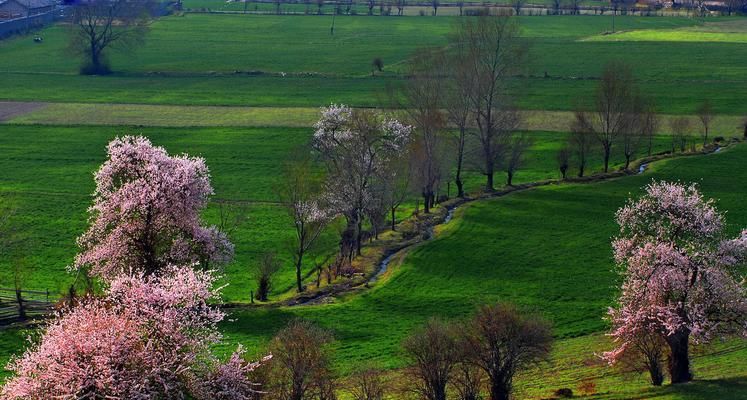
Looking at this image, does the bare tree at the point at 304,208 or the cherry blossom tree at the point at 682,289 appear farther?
the bare tree at the point at 304,208

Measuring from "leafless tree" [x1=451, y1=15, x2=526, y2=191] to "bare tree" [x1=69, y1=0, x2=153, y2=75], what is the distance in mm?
77745

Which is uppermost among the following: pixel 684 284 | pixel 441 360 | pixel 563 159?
pixel 684 284

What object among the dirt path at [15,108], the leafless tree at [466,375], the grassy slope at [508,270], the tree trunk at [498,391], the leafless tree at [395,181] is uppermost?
the dirt path at [15,108]

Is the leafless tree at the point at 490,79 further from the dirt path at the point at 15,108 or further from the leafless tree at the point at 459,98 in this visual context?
the dirt path at the point at 15,108

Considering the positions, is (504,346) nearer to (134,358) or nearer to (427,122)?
(134,358)

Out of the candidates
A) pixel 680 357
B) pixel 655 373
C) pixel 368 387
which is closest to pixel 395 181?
pixel 655 373

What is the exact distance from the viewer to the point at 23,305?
60.8m

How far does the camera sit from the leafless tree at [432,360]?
44969mm

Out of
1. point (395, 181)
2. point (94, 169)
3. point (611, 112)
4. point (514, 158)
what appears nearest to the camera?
point (395, 181)

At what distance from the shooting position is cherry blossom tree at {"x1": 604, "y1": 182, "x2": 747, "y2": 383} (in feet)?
159

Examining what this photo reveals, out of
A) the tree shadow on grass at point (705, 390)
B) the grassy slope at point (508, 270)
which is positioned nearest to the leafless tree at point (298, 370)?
the grassy slope at point (508, 270)

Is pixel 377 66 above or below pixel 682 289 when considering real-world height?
above

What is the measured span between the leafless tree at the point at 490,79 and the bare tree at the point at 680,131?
64.1ft

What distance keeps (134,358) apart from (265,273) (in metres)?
32.2
